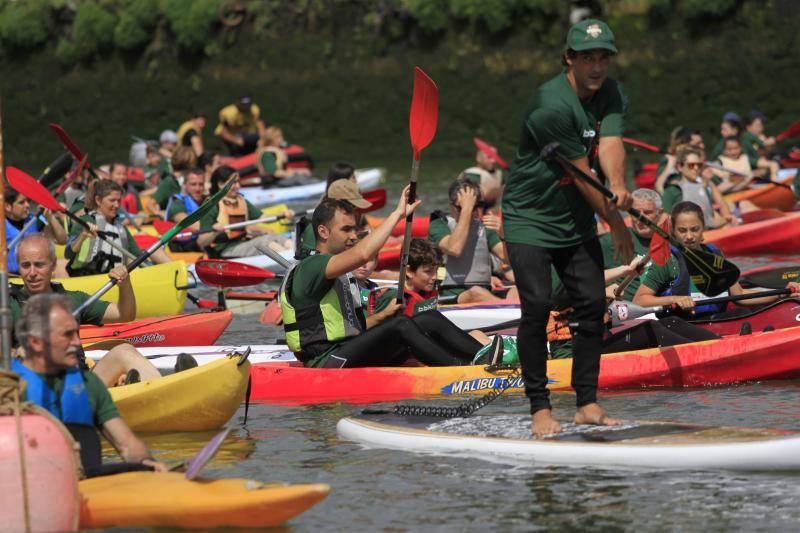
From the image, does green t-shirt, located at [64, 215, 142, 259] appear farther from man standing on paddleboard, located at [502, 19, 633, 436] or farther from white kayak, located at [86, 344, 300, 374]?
man standing on paddleboard, located at [502, 19, 633, 436]

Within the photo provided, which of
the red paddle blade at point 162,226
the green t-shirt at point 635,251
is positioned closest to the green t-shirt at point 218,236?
the red paddle blade at point 162,226

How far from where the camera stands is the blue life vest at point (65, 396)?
5.18 metres

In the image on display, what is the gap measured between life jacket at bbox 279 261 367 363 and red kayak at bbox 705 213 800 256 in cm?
684

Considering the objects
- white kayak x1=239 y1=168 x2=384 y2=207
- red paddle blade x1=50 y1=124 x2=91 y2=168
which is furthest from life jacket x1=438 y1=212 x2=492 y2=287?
white kayak x1=239 y1=168 x2=384 y2=207

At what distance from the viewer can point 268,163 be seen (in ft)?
66.2

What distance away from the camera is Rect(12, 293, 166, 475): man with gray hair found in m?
5.12

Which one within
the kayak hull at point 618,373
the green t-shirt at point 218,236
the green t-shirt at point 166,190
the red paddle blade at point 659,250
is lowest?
the kayak hull at point 618,373

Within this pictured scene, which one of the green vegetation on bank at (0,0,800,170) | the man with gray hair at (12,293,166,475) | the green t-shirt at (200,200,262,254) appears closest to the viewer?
the man with gray hair at (12,293,166,475)

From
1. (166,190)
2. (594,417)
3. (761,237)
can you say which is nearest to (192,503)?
(594,417)

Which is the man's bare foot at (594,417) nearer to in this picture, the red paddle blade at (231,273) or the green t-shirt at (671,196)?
the red paddle blade at (231,273)

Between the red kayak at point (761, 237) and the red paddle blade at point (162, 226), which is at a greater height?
the red paddle blade at point (162, 226)

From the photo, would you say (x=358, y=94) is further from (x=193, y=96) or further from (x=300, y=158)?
(x=300, y=158)

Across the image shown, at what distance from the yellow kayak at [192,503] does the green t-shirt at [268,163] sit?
1521cm

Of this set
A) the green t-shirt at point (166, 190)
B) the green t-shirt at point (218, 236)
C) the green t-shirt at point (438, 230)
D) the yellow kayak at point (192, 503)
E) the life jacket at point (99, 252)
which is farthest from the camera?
the green t-shirt at point (166, 190)
